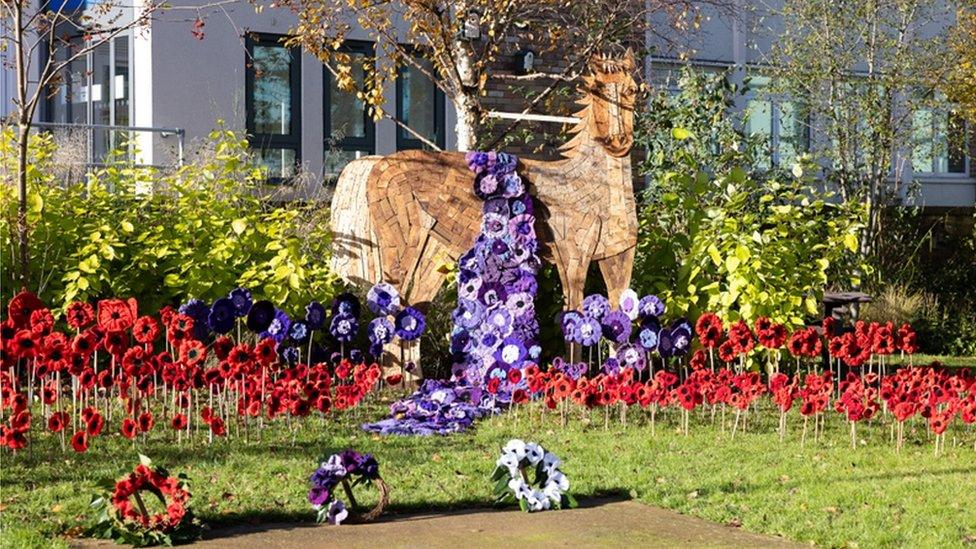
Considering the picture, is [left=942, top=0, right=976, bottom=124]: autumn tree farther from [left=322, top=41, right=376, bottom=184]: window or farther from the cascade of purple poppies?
the cascade of purple poppies

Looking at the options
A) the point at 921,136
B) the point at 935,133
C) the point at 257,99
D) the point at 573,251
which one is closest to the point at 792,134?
the point at 921,136

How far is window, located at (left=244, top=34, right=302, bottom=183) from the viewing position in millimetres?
18750

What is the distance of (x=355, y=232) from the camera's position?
1140 cm

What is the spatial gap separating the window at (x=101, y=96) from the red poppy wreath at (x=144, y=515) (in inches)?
474

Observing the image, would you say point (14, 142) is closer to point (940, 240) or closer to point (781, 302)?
point (781, 302)

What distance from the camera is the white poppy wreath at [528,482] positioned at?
281 inches

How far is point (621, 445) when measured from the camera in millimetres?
8938

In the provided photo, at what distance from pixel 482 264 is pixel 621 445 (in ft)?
8.96

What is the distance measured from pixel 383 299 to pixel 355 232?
0.62m

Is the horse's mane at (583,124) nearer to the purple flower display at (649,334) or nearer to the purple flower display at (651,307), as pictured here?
the purple flower display at (651,307)

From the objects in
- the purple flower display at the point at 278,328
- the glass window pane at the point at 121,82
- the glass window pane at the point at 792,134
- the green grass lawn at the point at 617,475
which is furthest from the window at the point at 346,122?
the green grass lawn at the point at 617,475

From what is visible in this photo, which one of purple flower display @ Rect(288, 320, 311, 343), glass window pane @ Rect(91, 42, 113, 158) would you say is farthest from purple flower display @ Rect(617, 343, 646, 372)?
glass window pane @ Rect(91, 42, 113, 158)

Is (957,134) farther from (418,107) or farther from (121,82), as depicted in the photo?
(121,82)

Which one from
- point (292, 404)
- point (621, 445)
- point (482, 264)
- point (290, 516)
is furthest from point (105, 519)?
point (482, 264)
